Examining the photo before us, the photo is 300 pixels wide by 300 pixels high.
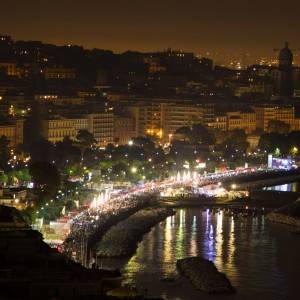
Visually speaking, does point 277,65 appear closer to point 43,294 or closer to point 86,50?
point 86,50

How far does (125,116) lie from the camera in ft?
145

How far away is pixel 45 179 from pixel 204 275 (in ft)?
27.4

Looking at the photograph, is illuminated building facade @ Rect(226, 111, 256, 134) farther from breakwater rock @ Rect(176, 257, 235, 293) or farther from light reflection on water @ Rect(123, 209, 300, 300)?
breakwater rock @ Rect(176, 257, 235, 293)

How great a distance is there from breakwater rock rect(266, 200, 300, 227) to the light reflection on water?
27cm

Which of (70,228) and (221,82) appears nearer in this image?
(70,228)

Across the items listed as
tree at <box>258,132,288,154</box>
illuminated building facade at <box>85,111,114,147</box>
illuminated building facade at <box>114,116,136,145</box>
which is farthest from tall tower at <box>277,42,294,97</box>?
illuminated building facade at <box>85,111,114,147</box>

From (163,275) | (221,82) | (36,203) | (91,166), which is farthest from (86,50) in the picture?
(163,275)

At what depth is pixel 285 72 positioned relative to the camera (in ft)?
219

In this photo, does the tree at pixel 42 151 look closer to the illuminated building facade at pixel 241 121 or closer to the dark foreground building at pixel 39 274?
the illuminated building facade at pixel 241 121

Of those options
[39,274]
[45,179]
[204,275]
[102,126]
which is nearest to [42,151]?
[45,179]

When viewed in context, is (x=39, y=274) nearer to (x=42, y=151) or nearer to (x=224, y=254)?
(x=224, y=254)

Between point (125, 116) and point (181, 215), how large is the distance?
17158mm

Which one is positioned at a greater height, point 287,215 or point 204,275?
point 204,275

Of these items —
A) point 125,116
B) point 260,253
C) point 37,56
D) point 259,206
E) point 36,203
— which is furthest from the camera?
point 37,56
